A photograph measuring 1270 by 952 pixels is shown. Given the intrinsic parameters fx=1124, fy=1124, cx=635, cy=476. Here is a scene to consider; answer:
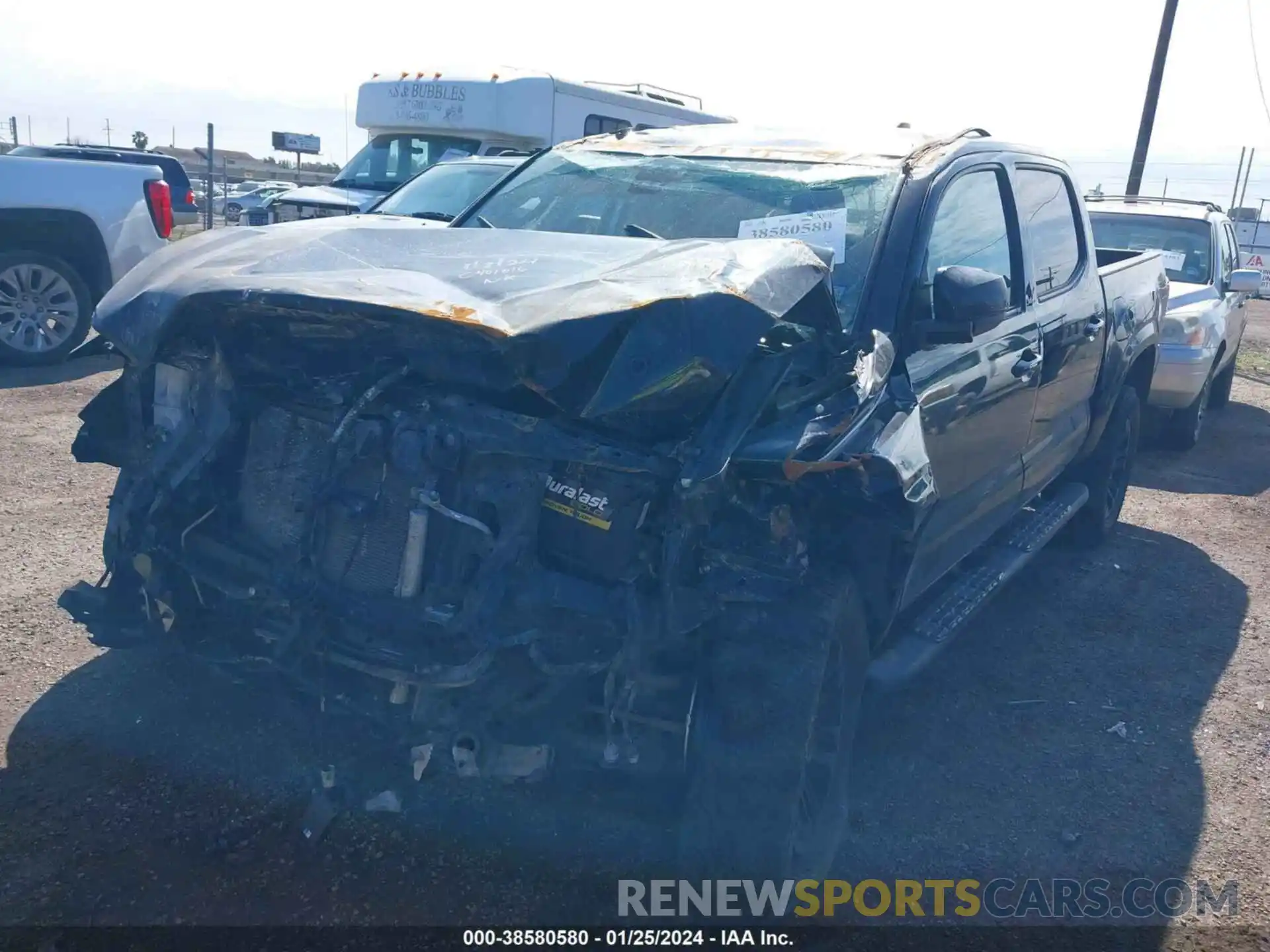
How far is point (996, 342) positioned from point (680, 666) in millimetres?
1993

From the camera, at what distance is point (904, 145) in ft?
14.0

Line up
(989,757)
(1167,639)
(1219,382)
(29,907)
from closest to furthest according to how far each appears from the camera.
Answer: (29,907) → (989,757) → (1167,639) → (1219,382)

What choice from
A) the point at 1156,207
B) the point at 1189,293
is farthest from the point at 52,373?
the point at 1156,207

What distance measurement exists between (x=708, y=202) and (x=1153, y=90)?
20.3 meters

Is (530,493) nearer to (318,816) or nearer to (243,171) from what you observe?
(318,816)

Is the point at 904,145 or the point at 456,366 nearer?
the point at 456,366

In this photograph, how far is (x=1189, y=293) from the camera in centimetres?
926

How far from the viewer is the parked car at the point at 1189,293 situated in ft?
28.2

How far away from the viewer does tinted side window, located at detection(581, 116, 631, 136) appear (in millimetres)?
13773

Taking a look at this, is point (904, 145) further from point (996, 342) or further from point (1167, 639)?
point (1167, 639)

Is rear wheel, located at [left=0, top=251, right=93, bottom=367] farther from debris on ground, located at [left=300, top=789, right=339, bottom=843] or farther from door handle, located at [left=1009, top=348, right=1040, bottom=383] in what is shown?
door handle, located at [left=1009, top=348, right=1040, bottom=383]

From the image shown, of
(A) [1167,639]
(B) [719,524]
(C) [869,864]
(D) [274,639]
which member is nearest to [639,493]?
(B) [719,524]

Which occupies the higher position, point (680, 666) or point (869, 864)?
point (680, 666)

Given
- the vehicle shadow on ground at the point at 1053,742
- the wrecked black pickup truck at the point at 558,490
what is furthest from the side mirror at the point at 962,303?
the vehicle shadow on ground at the point at 1053,742
